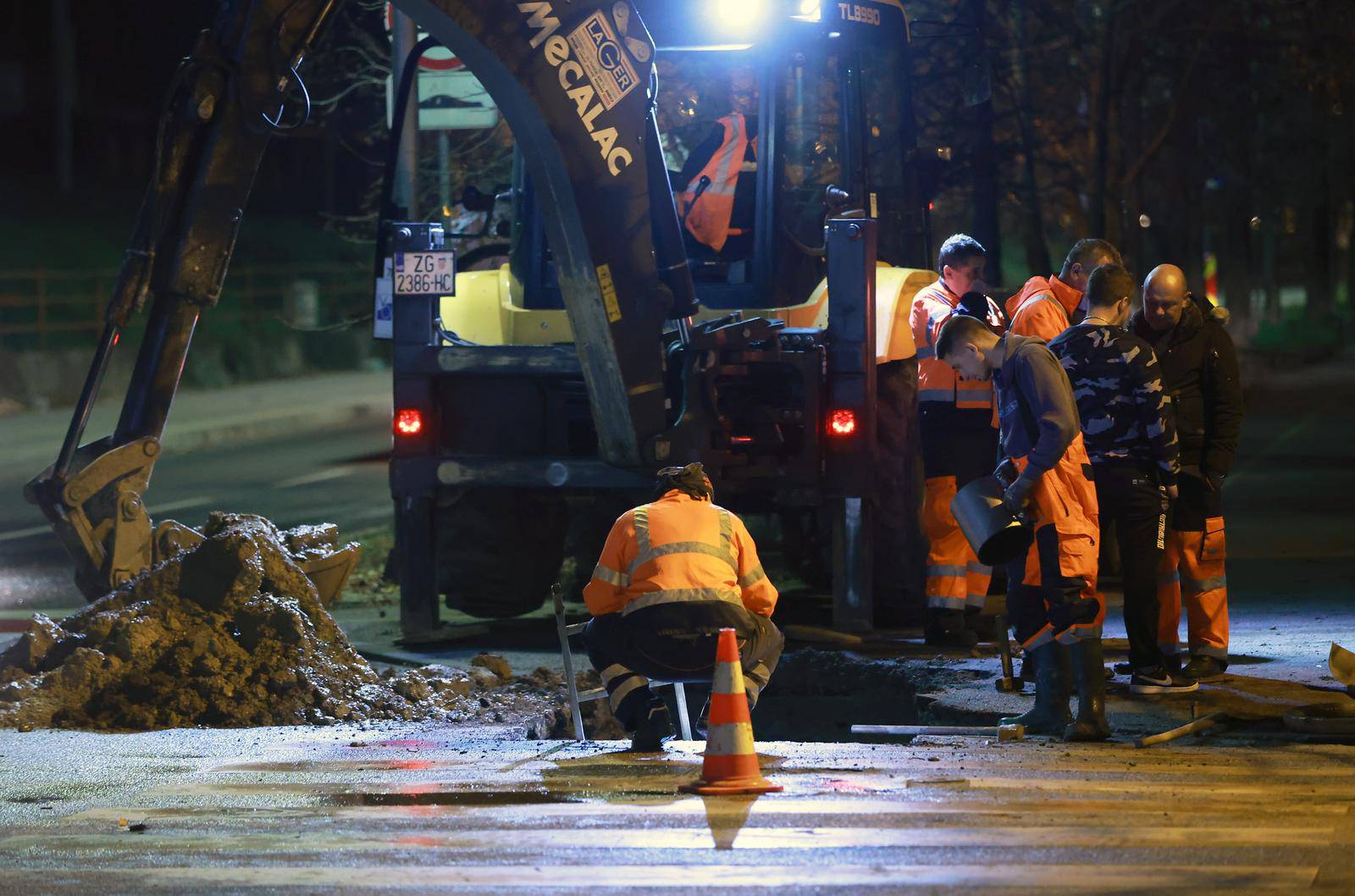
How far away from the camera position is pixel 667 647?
24.6ft

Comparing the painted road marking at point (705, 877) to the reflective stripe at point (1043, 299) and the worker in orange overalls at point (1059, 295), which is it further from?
the reflective stripe at point (1043, 299)

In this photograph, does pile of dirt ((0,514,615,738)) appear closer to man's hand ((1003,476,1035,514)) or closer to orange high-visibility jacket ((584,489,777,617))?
orange high-visibility jacket ((584,489,777,617))

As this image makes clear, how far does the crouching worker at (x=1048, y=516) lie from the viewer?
25.2 feet

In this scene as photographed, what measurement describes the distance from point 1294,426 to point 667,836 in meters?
20.3

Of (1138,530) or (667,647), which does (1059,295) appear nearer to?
(1138,530)

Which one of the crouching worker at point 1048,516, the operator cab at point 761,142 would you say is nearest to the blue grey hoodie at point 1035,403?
the crouching worker at point 1048,516

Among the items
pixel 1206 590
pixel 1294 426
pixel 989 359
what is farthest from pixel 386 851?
pixel 1294 426

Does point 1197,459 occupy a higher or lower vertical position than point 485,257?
lower

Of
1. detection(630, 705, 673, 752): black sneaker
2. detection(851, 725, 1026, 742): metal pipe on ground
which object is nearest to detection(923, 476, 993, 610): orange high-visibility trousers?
detection(851, 725, 1026, 742): metal pipe on ground

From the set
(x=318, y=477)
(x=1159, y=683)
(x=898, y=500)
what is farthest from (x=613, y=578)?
(x=318, y=477)

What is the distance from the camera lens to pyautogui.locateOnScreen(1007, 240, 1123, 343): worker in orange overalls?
925 centimetres

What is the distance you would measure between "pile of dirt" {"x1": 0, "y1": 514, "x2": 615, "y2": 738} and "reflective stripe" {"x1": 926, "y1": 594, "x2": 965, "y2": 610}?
1.99m

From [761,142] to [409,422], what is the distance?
7.81 feet

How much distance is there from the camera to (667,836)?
19.9ft
